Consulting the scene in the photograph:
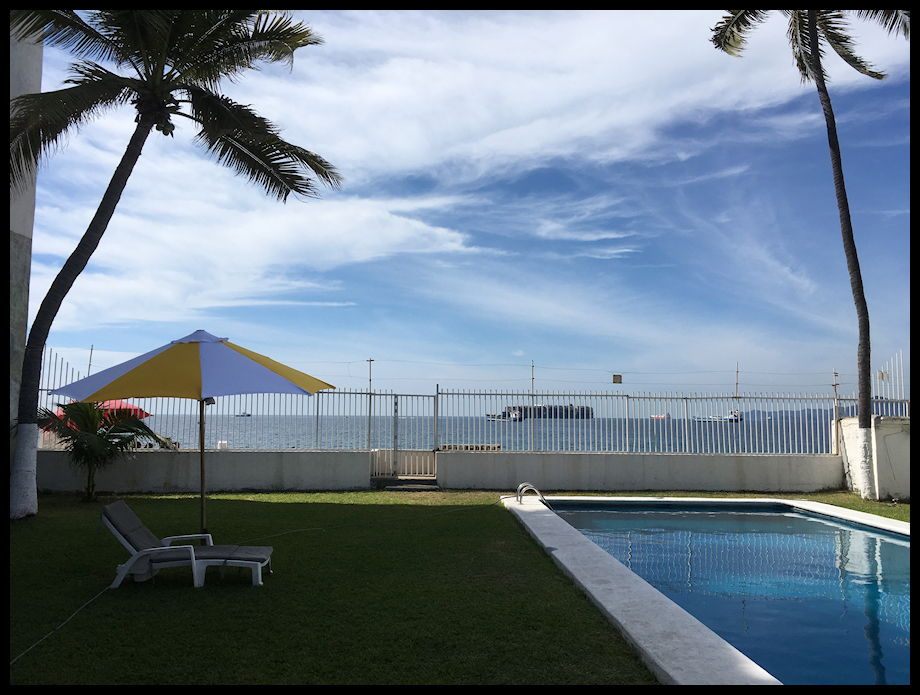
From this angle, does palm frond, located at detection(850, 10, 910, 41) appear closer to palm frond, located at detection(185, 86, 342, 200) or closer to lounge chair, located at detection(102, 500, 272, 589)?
palm frond, located at detection(185, 86, 342, 200)

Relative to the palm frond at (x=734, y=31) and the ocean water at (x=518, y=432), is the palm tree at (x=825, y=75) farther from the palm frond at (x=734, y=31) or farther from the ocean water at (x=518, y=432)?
Result: the ocean water at (x=518, y=432)

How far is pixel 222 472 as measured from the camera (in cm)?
1335

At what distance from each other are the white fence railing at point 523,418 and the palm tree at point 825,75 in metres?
1.41

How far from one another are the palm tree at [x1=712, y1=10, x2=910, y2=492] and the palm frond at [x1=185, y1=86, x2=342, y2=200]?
930 centimetres

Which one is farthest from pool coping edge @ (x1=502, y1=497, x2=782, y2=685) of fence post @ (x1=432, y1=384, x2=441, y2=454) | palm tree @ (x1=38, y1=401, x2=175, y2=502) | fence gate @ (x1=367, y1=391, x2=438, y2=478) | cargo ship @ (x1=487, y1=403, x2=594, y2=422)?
palm tree @ (x1=38, y1=401, x2=175, y2=502)

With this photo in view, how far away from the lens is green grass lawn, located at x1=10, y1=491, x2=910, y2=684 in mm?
4113

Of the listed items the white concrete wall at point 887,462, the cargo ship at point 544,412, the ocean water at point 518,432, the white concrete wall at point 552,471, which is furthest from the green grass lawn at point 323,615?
the white concrete wall at point 887,462

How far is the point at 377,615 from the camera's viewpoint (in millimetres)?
5211

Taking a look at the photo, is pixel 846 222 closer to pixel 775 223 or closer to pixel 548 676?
pixel 775 223

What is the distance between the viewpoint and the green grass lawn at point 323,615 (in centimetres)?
411

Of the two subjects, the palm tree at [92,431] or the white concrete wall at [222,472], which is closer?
the palm tree at [92,431]

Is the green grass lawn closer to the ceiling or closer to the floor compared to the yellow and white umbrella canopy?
closer to the floor

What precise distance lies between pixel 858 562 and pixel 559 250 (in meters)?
14.9
